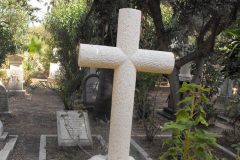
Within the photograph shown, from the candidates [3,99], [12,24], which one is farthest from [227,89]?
[12,24]

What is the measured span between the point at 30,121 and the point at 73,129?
9.47 feet

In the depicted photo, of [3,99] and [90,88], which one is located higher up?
[90,88]

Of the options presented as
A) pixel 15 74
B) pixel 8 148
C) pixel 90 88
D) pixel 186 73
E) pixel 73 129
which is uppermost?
pixel 186 73

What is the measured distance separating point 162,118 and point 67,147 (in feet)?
15.5

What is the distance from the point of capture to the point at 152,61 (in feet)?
8.41

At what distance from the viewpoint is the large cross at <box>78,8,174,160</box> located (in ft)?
7.80

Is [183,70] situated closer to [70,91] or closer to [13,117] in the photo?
[70,91]

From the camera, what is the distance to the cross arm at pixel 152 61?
2.51 meters

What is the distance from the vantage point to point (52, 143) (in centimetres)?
643

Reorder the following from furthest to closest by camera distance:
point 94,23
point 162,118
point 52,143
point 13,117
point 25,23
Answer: point 25,23 → point 162,118 → point 13,117 → point 94,23 → point 52,143

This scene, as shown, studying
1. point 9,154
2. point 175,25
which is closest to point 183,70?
point 175,25

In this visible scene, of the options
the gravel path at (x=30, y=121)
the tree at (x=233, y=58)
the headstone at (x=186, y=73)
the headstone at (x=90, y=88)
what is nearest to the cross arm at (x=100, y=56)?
the tree at (x=233, y=58)

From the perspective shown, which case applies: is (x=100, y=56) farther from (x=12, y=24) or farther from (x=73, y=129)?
(x=12, y=24)

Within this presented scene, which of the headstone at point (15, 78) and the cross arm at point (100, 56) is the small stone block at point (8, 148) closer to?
the cross arm at point (100, 56)
